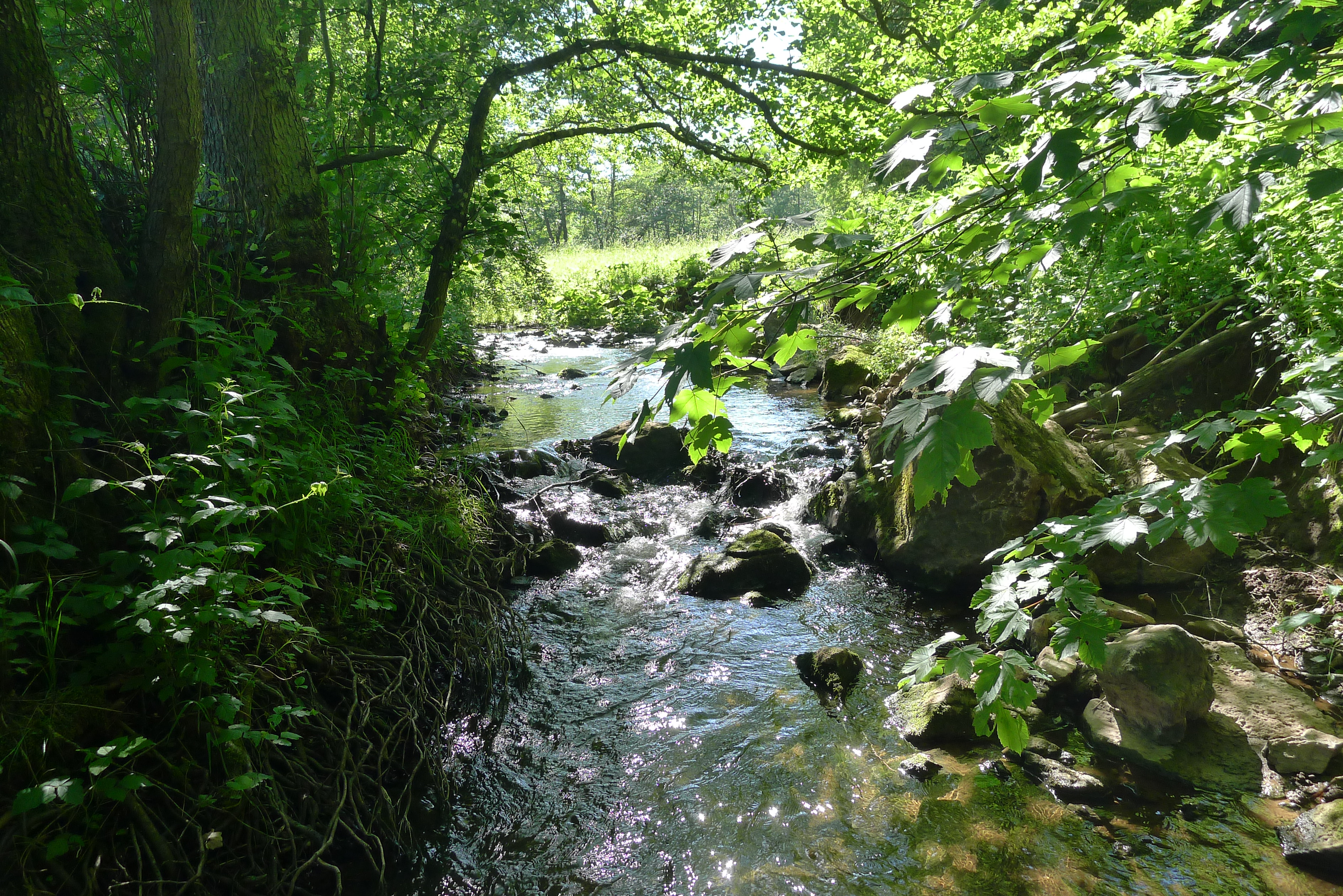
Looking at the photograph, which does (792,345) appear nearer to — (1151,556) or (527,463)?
(1151,556)

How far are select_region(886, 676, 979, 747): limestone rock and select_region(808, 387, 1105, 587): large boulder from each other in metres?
1.44

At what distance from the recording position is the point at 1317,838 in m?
2.67

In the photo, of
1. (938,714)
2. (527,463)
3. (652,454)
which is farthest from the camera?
(652,454)

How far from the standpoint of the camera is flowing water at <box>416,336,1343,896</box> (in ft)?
9.37

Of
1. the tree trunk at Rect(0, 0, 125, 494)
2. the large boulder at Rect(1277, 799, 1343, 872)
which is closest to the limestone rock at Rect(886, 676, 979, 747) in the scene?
the large boulder at Rect(1277, 799, 1343, 872)

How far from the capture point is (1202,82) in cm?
150

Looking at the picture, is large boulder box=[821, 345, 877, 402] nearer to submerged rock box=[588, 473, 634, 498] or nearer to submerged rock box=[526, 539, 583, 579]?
submerged rock box=[588, 473, 634, 498]

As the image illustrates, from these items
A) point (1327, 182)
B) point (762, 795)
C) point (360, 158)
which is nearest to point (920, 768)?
point (762, 795)

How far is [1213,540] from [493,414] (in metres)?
9.52

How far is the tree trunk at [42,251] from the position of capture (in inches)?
99.2

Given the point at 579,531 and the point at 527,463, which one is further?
the point at 527,463

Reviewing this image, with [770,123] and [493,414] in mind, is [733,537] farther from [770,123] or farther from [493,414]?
[493,414]

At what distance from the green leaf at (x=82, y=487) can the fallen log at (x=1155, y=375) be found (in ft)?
19.1

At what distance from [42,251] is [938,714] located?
4582 millimetres
